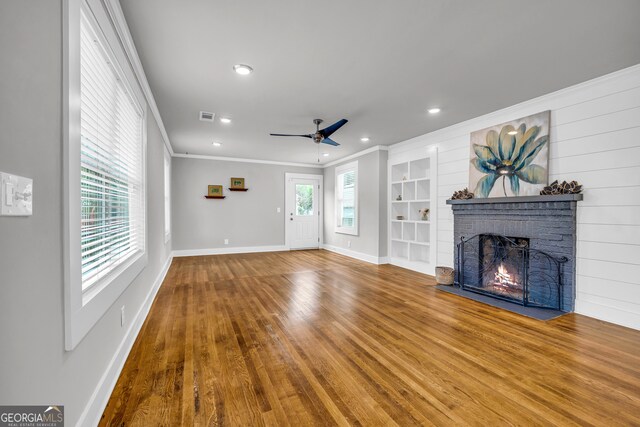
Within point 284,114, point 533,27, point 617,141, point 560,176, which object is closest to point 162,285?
point 284,114

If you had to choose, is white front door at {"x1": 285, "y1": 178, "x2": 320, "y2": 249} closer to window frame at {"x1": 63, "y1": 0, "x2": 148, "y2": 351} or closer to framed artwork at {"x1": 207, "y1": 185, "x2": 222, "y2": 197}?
framed artwork at {"x1": 207, "y1": 185, "x2": 222, "y2": 197}

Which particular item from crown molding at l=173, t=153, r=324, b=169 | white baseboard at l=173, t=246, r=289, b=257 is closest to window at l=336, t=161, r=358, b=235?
crown molding at l=173, t=153, r=324, b=169

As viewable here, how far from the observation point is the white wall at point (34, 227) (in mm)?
853

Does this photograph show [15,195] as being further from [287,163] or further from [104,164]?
[287,163]

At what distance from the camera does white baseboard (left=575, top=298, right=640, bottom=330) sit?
2766 millimetres

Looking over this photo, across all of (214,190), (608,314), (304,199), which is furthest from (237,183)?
(608,314)

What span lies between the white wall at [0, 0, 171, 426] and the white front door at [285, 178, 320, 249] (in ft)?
21.9

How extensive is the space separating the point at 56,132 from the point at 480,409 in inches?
99.9

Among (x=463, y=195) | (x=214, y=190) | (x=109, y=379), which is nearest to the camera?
(x=109, y=379)

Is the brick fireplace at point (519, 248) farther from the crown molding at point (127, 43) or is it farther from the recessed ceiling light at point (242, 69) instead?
the crown molding at point (127, 43)

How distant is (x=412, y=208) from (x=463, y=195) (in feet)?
4.41

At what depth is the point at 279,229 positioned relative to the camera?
310 inches

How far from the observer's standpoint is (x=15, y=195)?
0.87 metres

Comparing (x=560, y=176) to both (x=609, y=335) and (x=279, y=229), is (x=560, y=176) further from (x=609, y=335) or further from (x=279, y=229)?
(x=279, y=229)
